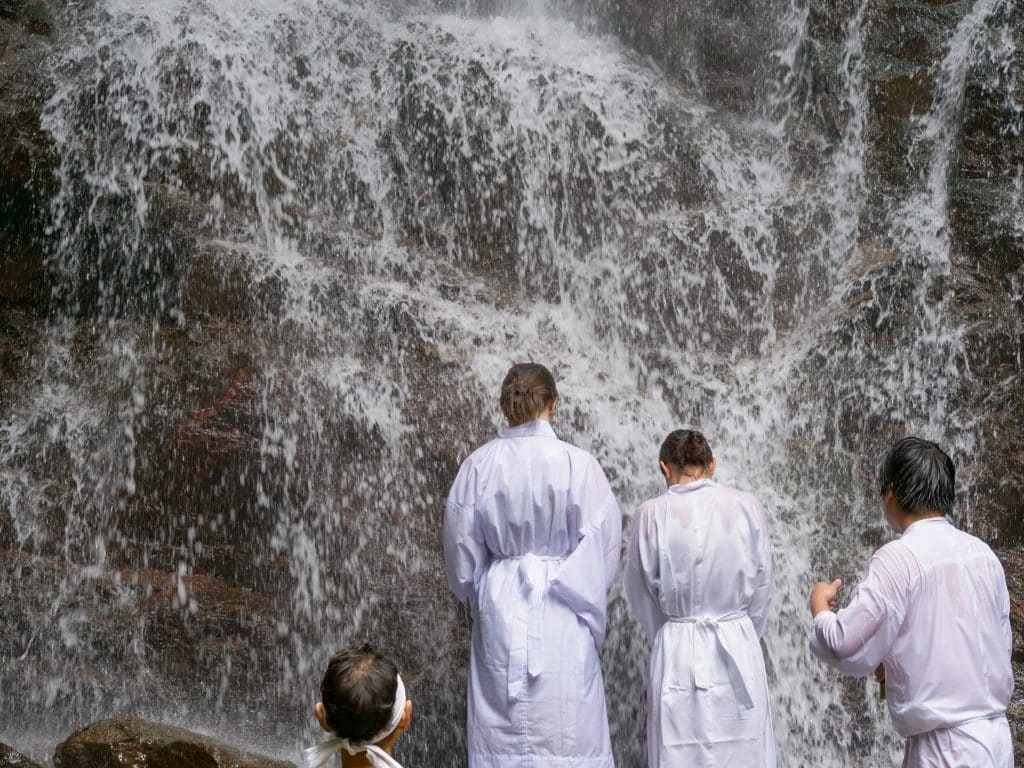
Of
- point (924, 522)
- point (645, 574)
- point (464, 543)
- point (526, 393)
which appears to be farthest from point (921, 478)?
point (464, 543)

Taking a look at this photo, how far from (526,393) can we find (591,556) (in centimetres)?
79

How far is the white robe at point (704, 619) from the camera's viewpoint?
4.50 metres

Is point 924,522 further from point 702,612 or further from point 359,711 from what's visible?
point 359,711

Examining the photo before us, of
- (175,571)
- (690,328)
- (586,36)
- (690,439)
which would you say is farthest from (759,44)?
(175,571)

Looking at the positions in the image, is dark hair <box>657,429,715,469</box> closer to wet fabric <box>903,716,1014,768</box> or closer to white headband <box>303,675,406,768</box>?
wet fabric <box>903,716,1014,768</box>

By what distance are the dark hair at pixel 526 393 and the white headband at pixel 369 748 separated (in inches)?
86.7

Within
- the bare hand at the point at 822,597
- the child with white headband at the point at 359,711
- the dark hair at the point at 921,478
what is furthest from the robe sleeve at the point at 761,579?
the child with white headband at the point at 359,711

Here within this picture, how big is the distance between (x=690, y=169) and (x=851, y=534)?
9.49 ft

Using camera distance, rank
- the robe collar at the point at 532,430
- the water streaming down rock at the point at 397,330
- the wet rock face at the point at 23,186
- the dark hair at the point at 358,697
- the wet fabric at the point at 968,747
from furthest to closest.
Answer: the wet rock face at the point at 23,186 → the water streaming down rock at the point at 397,330 → the robe collar at the point at 532,430 → the wet fabric at the point at 968,747 → the dark hair at the point at 358,697

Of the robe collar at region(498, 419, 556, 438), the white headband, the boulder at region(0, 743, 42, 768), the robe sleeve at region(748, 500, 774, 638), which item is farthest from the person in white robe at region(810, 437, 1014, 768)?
the boulder at region(0, 743, 42, 768)

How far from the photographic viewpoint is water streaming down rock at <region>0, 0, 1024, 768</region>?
5.90 m

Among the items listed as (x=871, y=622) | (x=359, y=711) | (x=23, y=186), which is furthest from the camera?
(x=23, y=186)

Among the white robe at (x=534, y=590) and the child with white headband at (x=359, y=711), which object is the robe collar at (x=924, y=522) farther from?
the child with white headband at (x=359, y=711)

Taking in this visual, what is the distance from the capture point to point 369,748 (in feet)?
8.84
